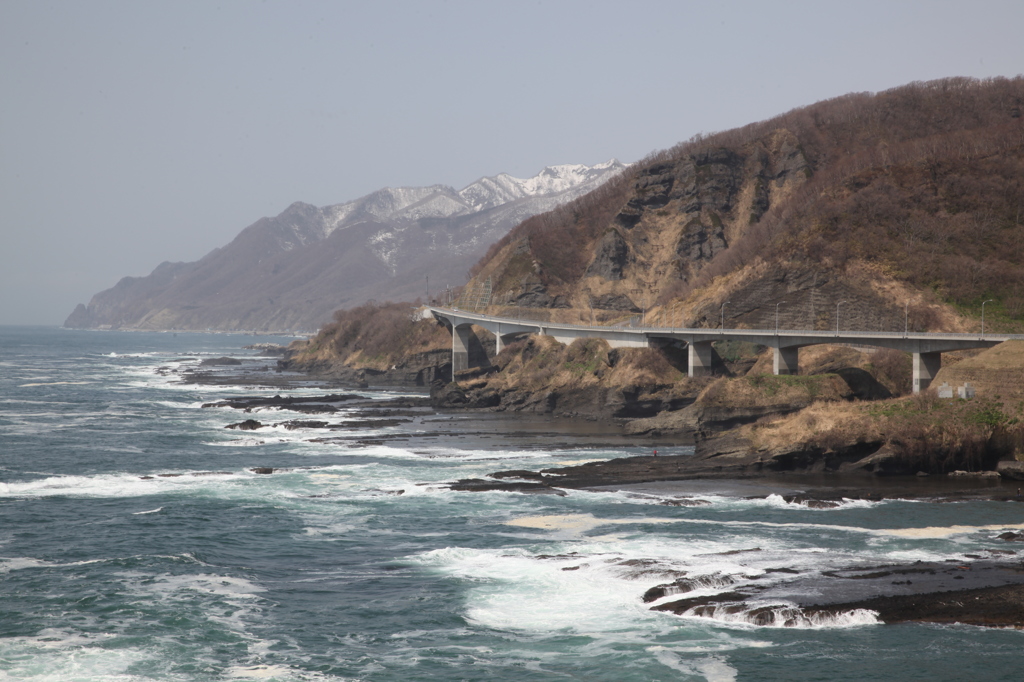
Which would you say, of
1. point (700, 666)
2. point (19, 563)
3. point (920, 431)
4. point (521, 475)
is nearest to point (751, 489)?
point (920, 431)

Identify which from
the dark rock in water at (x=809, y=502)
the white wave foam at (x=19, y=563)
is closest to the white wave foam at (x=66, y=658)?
the white wave foam at (x=19, y=563)

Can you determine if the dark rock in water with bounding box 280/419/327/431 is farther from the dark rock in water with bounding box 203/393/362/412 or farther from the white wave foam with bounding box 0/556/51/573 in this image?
the white wave foam with bounding box 0/556/51/573

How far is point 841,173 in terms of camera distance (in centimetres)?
13550

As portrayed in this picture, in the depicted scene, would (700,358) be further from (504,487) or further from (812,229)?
(504,487)

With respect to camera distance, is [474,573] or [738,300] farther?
[738,300]

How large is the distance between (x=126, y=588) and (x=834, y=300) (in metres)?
86.1

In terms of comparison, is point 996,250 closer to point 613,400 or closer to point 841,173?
point 841,173

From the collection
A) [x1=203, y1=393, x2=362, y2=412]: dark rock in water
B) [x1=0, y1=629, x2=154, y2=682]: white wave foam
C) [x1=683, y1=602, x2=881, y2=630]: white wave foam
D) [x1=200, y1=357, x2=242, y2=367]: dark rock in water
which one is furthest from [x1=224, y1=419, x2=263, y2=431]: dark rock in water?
[x1=200, y1=357, x2=242, y2=367]: dark rock in water

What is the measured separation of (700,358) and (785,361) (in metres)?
10.9

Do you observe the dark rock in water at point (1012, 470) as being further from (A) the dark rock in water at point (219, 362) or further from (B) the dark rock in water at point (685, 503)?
(A) the dark rock in water at point (219, 362)

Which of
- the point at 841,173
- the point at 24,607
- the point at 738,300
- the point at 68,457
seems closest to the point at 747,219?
the point at 841,173

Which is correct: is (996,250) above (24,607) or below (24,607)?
above

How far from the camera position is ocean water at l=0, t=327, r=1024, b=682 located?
86.3 ft

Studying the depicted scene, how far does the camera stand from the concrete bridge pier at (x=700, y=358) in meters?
92.8
